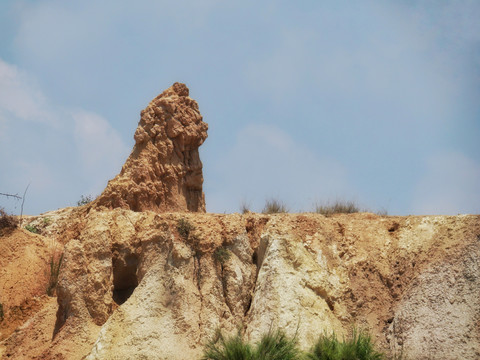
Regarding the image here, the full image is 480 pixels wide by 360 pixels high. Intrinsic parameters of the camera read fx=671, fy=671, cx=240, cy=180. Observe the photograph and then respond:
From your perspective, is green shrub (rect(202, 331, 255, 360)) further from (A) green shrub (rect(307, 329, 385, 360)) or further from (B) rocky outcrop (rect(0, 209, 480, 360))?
(A) green shrub (rect(307, 329, 385, 360))

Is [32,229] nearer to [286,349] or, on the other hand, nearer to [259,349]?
[259,349]

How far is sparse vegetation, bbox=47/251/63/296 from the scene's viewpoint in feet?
52.1

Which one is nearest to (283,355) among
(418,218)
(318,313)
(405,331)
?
(318,313)

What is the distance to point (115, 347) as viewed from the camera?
12.7 metres

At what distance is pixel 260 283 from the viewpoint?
14.1 metres

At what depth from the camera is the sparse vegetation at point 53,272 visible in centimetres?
1587

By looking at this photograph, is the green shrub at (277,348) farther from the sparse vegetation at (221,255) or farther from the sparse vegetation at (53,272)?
the sparse vegetation at (53,272)

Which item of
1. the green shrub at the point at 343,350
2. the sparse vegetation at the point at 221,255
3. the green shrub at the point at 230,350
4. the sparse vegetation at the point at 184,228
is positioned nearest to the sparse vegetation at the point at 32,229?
the sparse vegetation at the point at 184,228

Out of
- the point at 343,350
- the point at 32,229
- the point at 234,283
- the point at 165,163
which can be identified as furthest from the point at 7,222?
the point at 343,350

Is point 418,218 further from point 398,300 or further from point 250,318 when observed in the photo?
point 250,318

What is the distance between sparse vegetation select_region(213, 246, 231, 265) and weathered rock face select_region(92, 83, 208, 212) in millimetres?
2652

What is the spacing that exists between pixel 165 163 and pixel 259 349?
6243mm

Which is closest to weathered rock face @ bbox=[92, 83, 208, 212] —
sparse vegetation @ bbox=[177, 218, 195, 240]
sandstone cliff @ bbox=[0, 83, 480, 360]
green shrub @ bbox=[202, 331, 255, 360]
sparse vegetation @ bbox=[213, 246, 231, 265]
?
sandstone cliff @ bbox=[0, 83, 480, 360]

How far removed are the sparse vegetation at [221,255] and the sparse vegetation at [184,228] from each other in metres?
0.69
